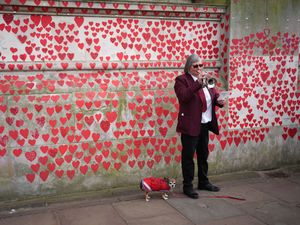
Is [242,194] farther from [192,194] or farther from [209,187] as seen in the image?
[192,194]

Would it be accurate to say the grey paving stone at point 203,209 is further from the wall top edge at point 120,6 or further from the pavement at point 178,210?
the wall top edge at point 120,6

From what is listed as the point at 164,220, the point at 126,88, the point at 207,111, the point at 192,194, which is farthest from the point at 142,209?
the point at 126,88

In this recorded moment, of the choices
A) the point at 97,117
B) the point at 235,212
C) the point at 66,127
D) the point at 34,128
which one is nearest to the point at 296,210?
the point at 235,212

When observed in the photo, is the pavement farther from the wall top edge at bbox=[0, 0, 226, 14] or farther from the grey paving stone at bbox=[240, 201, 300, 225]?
the wall top edge at bbox=[0, 0, 226, 14]

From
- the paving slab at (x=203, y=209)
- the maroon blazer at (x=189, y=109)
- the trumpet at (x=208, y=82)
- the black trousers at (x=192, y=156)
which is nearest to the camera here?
the paving slab at (x=203, y=209)

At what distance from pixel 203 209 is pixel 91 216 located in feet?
4.66

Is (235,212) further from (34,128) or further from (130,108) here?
(34,128)

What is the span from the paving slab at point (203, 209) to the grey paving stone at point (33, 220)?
5.08 feet

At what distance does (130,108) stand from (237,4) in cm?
245

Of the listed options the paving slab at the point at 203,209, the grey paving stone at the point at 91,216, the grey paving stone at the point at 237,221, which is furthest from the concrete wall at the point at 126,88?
the grey paving stone at the point at 237,221

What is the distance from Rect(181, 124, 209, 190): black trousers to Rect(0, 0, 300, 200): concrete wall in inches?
19.2

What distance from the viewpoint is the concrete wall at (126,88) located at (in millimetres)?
4711

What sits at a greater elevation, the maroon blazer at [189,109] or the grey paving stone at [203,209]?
the maroon blazer at [189,109]

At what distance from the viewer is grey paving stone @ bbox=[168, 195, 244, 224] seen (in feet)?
14.1
